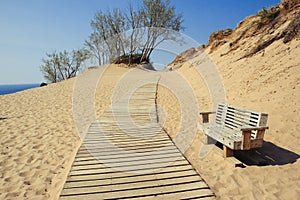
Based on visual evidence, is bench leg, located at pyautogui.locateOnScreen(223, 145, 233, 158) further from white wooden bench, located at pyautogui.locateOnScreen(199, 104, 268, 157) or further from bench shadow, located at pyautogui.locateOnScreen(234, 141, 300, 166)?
bench shadow, located at pyautogui.locateOnScreen(234, 141, 300, 166)

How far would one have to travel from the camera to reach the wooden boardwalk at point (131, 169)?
8.34ft

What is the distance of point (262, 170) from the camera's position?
10.7 ft

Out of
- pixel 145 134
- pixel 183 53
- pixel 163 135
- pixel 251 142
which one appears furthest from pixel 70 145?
pixel 183 53

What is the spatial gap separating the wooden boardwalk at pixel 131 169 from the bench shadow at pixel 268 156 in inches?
51.5

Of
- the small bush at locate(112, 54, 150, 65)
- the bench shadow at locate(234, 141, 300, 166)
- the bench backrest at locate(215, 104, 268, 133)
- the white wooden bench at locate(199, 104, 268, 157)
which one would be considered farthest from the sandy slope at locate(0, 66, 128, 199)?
the small bush at locate(112, 54, 150, 65)

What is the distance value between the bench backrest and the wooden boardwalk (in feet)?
4.91

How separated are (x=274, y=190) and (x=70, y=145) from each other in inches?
159

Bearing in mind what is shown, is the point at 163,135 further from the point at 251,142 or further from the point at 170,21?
the point at 170,21

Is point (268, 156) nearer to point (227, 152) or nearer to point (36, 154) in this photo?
point (227, 152)

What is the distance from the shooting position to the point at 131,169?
3.09 metres

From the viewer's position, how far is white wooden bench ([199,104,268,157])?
3.25m

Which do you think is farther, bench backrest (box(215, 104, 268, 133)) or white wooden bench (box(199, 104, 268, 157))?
bench backrest (box(215, 104, 268, 133))

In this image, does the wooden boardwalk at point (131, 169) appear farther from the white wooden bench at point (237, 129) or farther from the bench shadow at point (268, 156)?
the bench shadow at point (268, 156)

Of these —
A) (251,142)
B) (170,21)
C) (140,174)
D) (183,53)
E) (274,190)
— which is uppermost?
(170,21)
